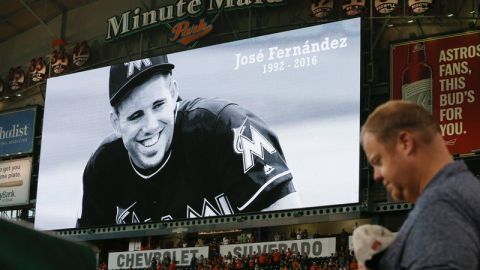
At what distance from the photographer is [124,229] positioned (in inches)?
1018

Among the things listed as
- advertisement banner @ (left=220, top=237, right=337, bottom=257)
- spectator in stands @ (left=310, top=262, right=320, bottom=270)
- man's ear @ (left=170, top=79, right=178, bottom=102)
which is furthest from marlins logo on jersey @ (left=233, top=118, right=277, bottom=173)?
spectator in stands @ (left=310, top=262, right=320, bottom=270)

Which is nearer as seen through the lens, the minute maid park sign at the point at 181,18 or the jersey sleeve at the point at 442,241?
the jersey sleeve at the point at 442,241

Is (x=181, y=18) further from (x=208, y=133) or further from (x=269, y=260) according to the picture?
(x=269, y=260)

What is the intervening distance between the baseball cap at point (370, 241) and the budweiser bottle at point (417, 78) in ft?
66.1

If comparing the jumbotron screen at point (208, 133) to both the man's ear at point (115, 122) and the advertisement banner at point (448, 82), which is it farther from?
the advertisement banner at point (448, 82)

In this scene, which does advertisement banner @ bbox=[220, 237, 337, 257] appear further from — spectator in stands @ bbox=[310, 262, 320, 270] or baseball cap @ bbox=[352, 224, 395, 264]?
baseball cap @ bbox=[352, 224, 395, 264]

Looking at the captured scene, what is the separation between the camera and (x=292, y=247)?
22969mm

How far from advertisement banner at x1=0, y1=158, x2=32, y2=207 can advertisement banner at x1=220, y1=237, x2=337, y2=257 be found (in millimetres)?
8556

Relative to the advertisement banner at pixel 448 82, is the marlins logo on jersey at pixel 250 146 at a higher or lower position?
lower

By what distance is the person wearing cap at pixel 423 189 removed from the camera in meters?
1.89

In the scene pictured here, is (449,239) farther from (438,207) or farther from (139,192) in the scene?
(139,192)

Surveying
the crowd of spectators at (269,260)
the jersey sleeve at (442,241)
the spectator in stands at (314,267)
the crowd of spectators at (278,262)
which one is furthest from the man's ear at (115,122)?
the jersey sleeve at (442,241)

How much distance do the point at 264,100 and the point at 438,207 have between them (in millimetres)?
21992

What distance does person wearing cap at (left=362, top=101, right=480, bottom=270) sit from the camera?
6.20 ft
